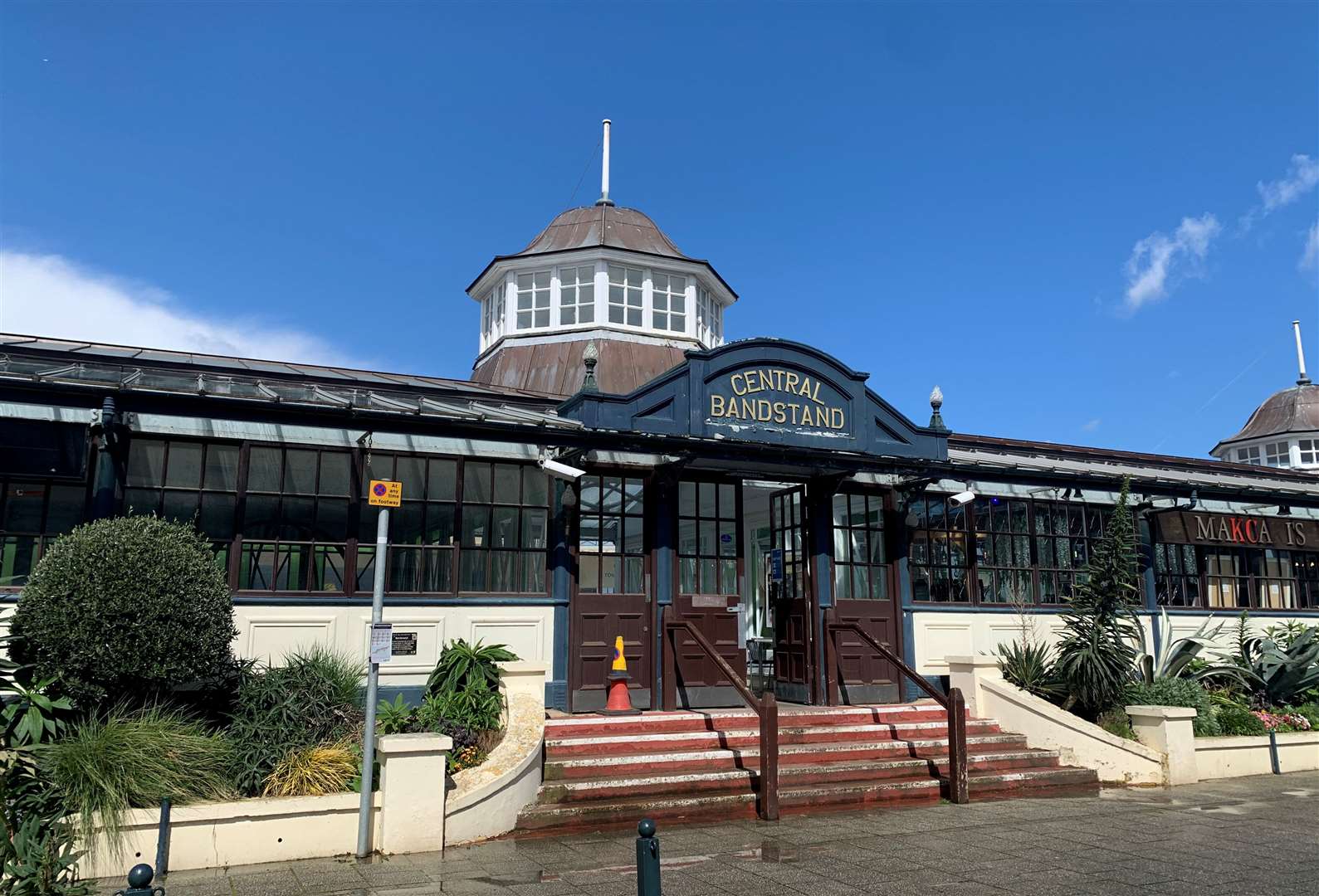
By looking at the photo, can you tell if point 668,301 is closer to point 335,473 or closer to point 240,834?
point 335,473

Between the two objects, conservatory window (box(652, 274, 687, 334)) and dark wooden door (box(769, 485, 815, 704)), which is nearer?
dark wooden door (box(769, 485, 815, 704))

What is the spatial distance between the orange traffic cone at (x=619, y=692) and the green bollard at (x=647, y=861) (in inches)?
273

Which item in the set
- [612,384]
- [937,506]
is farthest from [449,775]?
[612,384]

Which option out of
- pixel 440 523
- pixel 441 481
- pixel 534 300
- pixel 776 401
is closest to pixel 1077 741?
pixel 776 401

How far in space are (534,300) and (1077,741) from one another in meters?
13.7

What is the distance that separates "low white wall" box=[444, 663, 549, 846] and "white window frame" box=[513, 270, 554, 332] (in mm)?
11822

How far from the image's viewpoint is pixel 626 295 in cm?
2120

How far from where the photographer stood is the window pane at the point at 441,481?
12312mm

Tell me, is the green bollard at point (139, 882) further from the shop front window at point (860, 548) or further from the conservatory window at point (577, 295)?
the conservatory window at point (577, 295)

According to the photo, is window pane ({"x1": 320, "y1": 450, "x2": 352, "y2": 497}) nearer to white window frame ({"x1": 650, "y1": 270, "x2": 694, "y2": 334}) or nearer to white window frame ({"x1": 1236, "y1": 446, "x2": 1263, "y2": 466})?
white window frame ({"x1": 650, "y1": 270, "x2": 694, "y2": 334})

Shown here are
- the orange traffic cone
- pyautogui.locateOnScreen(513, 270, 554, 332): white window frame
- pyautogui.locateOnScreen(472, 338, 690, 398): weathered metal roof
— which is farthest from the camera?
pyautogui.locateOnScreen(513, 270, 554, 332): white window frame

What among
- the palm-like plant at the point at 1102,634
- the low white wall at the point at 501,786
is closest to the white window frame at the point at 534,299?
the palm-like plant at the point at 1102,634

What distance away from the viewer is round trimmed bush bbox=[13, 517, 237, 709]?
28.2 ft

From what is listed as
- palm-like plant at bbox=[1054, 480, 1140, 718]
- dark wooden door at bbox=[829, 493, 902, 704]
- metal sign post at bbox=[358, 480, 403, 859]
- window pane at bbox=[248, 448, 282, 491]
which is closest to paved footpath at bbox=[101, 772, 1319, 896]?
metal sign post at bbox=[358, 480, 403, 859]
